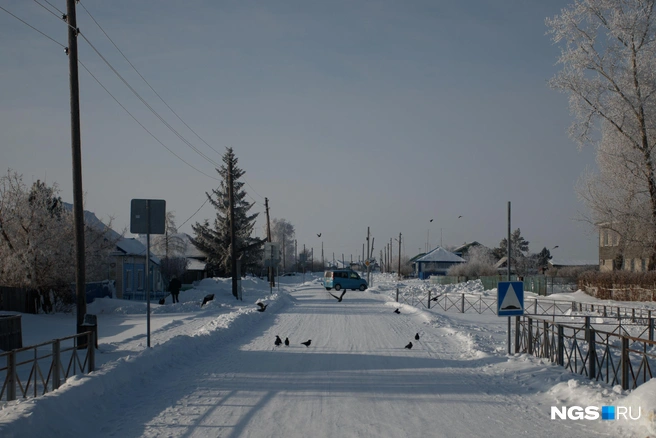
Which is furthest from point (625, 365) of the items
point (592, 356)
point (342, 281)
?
point (342, 281)

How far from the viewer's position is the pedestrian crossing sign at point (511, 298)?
13.0m

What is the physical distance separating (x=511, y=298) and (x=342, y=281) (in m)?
38.6

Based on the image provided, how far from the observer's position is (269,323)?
21.5 metres

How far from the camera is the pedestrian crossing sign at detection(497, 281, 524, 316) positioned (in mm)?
12992

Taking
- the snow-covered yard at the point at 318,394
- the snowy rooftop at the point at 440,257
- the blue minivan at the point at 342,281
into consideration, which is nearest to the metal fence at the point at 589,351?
the snow-covered yard at the point at 318,394

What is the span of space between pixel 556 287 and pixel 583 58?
2516cm

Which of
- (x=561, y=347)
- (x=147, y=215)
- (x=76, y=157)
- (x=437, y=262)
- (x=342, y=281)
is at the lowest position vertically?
(x=437, y=262)

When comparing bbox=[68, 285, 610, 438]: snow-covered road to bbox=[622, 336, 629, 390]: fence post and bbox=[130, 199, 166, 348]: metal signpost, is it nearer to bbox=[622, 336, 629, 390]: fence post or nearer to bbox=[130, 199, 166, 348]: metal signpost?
bbox=[622, 336, 629, 390]: fence post

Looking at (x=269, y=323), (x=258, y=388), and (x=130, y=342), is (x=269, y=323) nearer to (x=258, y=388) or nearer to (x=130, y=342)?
(x=130, y=342)

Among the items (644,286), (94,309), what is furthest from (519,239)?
(94,309)

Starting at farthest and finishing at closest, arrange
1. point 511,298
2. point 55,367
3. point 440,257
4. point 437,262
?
point 440,257 → point 437,262 → point 511,298 → point 55,367

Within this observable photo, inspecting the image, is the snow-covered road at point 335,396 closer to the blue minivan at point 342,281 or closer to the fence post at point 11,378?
the fence post at point 11,378

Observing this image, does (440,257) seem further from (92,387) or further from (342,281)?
(92,387)

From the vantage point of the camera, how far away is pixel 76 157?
14.0 meters
